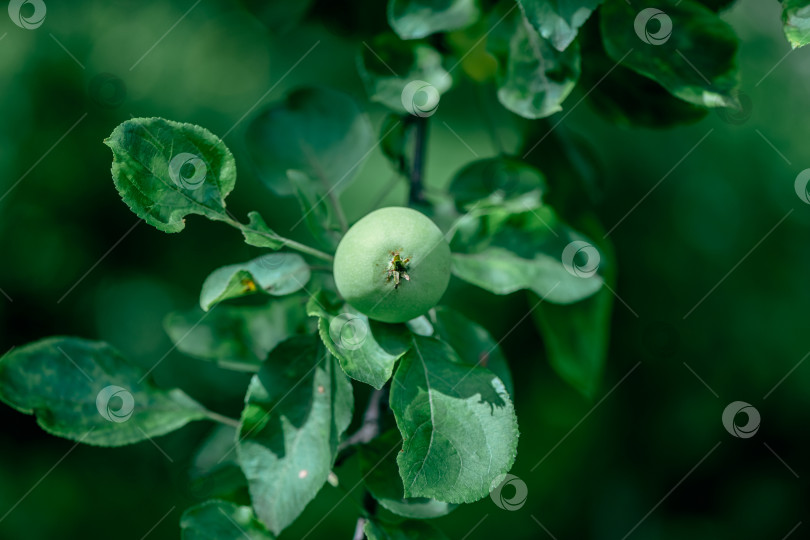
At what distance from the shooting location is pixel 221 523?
868 mm

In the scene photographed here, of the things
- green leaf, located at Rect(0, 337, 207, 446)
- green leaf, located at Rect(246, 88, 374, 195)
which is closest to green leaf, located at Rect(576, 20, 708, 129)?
green leaf, located at Rect(246, 88, 374, 195)

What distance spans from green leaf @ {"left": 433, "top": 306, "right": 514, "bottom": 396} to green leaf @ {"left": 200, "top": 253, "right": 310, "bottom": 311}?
20 cm

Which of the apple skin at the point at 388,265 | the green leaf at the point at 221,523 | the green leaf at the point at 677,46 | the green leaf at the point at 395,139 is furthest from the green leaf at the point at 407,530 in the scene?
the green leaf at the point at 677,46

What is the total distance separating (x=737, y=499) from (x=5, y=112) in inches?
76.1

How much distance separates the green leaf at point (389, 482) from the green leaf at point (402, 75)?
18.0 inches

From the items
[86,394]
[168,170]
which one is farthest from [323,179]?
[86,394]

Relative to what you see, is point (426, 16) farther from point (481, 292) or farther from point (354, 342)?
point (481, 292)

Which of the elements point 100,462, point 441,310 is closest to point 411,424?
point 441,310

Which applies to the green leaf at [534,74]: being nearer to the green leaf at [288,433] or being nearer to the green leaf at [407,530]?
the green leaf at [288,433]

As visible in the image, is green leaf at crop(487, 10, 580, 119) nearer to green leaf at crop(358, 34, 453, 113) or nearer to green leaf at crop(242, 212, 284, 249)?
green leaf at crop(358, 34, 453, 113)

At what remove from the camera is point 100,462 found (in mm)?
1562

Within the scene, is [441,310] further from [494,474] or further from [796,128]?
[796,128]

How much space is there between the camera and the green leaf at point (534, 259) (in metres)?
0.94

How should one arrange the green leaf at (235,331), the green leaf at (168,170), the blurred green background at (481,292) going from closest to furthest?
the green leaf at (168,170), the green leaf at (235,331), the blurred green background at (481,292)
